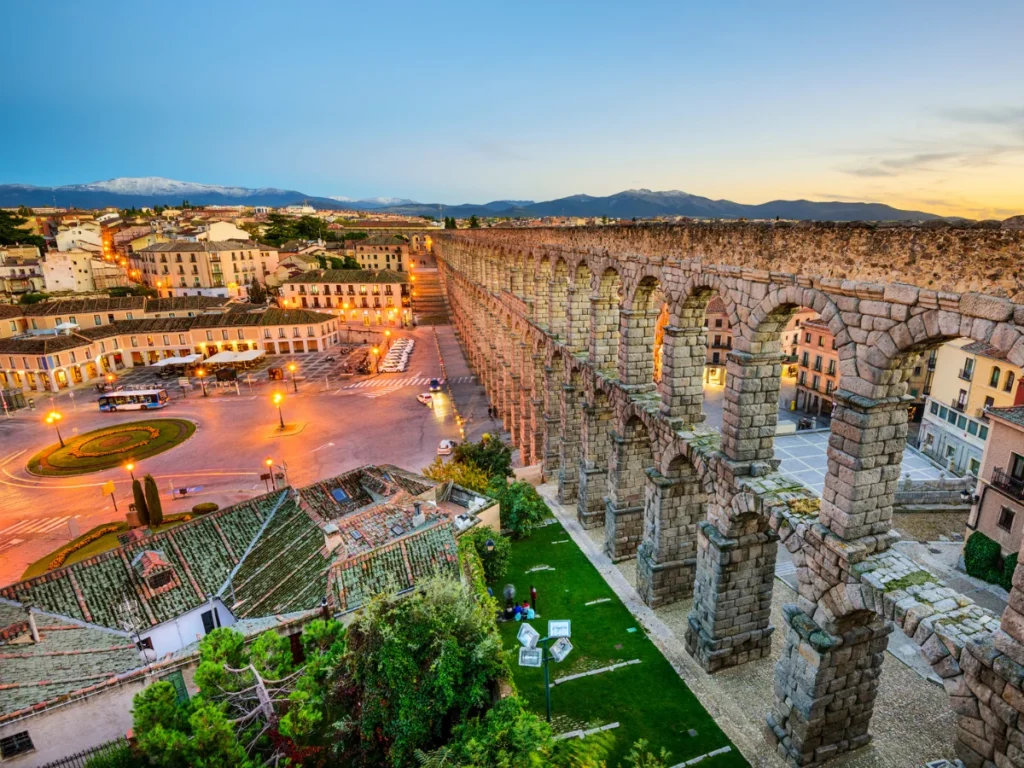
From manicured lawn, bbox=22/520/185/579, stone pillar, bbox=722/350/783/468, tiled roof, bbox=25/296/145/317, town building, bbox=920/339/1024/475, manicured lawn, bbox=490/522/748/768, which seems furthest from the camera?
tiled roof, bbox=25/296/145/317

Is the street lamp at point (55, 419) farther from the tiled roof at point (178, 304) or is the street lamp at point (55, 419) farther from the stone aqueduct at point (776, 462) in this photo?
the stone aqueduct at point (776, 462)

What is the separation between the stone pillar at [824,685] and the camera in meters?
13.0

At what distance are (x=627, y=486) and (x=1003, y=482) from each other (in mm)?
18166

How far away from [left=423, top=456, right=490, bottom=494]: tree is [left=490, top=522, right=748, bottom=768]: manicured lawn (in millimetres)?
6656

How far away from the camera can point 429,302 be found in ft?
370

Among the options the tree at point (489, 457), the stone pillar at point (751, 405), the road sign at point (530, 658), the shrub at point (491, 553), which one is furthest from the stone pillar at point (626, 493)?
the road sign at point (530, 658)

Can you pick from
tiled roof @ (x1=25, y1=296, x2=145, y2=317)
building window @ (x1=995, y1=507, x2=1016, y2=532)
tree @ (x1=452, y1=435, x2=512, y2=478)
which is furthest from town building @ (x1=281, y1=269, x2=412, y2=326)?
building window @ (x1=995, y1=507, x2=1016, y2=532)

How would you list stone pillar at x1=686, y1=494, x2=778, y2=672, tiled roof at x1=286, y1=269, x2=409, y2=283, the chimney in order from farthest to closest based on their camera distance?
tiled roof at x1=286, y1=269, x2=409, y2=283
the chimney
stone pillar at x1=686, y1=494, x2=778, y2=672

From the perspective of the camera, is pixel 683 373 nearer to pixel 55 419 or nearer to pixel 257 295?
pixel 55 419

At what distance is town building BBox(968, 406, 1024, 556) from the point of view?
81.8 feet

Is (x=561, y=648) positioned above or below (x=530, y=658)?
below

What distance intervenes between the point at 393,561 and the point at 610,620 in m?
8.37

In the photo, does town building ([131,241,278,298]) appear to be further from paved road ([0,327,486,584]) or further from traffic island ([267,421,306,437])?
traffic island ([267,421,306,437])

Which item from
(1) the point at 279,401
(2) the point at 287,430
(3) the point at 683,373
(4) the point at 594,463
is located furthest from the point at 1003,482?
(2) the point at 287,430
